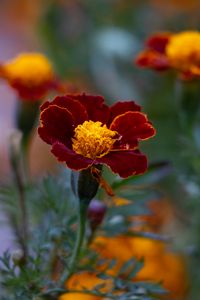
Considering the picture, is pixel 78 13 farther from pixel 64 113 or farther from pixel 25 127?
pixel 64 113

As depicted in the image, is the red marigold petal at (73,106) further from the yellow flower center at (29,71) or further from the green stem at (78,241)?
the yellow flower center at (29,71)

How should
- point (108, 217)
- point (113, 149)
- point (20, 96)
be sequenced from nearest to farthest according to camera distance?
1. point (113, 149)
2. point (108, 217)
3. point (20, 96)

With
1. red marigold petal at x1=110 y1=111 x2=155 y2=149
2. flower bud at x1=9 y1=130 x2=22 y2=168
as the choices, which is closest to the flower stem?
flower bud at x1=9 y1=130 x2=22 y2=168

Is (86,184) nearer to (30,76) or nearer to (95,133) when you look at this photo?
(95,133)

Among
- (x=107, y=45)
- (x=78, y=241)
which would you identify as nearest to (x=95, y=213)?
(x=78, y=241)

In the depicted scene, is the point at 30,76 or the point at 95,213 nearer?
the point at 95,213

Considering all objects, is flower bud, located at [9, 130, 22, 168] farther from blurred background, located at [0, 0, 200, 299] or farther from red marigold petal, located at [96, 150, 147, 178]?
blurred background, located at [0, 0, 200, 299]

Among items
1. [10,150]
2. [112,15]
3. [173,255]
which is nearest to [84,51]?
[112,15]
